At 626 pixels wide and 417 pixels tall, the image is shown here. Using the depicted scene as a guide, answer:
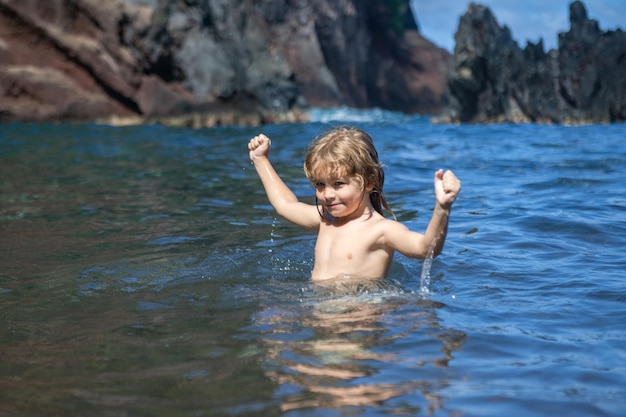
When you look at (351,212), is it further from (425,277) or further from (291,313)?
(291,313)

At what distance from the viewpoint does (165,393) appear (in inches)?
105

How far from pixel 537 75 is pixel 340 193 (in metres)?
35.9

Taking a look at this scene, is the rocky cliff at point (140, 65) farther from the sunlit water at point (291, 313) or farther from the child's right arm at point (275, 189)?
the child's right arm at point (275, 189)

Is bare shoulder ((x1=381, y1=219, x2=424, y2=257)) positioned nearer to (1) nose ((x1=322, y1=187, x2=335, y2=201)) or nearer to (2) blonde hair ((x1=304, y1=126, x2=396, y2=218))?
(2) blonde hair ((x1=304, y1=126, x2=396, y2=218))

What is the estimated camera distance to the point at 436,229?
3539 millimetres

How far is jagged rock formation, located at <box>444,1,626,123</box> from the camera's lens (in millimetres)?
33500

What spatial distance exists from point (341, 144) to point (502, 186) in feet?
16.7

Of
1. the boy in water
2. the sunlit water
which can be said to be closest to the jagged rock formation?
the sunlit water

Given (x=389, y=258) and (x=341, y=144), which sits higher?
(x=341, y=144)

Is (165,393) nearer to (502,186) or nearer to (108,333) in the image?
(108,333)

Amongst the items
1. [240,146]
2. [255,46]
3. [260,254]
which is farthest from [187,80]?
[260,254]

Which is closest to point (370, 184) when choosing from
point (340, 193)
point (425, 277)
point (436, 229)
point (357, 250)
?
point (340, 193)

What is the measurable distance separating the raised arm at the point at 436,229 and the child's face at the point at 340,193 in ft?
0.88

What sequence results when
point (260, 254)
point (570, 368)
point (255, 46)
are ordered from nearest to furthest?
point (570, 368) < point (260, 254) < point (255, 46)
